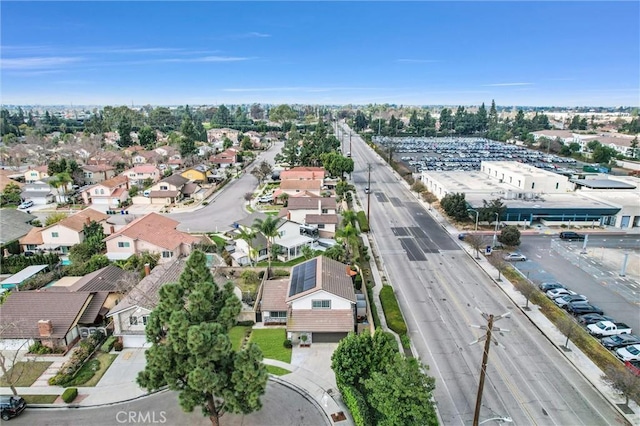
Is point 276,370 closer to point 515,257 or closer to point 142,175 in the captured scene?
point 515,257

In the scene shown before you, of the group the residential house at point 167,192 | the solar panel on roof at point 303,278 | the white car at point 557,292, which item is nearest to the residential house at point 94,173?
the residential house at point 167,192

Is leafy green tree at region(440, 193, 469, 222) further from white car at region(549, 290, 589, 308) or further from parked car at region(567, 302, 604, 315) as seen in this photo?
parked car at region(567, 302, 604, 315)

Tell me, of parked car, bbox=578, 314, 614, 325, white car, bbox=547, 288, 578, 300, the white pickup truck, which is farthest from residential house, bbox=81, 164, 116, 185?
the white pickup truck

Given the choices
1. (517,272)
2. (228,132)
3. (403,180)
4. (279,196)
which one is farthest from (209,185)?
(228,132)

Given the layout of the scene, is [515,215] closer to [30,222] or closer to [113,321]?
[113,321]

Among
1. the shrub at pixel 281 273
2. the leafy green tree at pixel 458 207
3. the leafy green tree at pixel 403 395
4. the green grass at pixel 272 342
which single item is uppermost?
the leafy green tree at pixel 458 207

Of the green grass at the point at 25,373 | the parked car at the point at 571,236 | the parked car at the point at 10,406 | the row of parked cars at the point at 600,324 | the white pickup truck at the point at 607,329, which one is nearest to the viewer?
the parked car at the point at 10,406

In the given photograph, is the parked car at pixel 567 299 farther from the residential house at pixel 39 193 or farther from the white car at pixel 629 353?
the residential house at pixel 39 193
